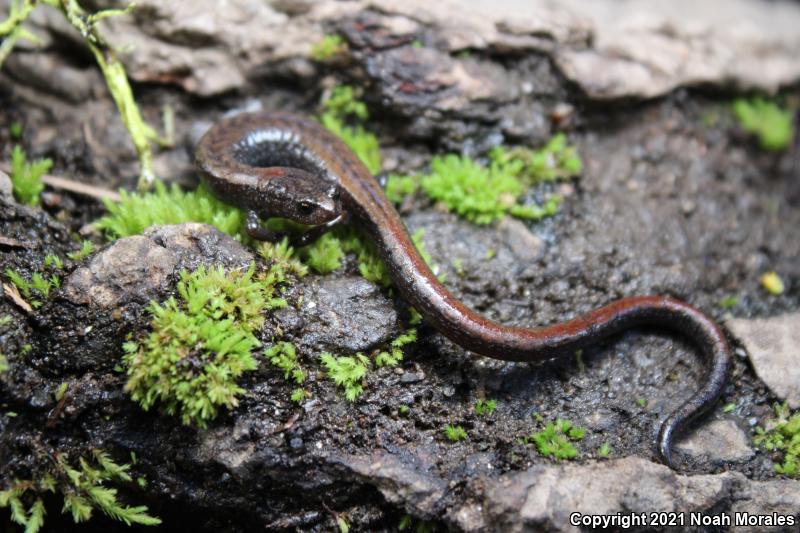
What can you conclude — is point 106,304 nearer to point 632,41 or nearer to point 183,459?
point 183,459

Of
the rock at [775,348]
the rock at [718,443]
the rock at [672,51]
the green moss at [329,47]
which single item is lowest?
the rock at [718,443]

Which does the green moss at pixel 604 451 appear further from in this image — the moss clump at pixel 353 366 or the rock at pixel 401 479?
the moss clump at pixel 353 366

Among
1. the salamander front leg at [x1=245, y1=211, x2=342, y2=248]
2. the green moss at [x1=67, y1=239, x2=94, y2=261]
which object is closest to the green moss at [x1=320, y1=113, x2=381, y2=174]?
the salamander front leg at [x1=245, y1=211, x2=342, y2=248]

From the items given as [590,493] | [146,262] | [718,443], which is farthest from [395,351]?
[718,443]

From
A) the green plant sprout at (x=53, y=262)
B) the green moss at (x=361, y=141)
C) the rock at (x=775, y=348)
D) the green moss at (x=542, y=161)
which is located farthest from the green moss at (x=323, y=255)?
the rock at (x=775, y=348)

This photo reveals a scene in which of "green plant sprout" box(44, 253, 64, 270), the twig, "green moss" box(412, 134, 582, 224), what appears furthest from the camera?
"green moss" box(412, 134, 582, 224)

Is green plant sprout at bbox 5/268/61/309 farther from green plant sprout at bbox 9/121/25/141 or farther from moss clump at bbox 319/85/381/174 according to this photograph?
moss clump at bbox 319/85/381/174
